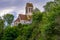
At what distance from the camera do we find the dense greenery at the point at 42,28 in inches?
1544

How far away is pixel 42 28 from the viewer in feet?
148

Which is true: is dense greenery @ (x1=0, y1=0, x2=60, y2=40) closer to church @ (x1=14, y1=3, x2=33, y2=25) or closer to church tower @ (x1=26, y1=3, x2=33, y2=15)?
church @ (x1=14, y1=3, x2=33, y2=25)

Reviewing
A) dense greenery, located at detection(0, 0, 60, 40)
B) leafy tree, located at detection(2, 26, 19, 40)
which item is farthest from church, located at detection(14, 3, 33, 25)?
leafy tree, located at detection(2, 26, 19, 40)

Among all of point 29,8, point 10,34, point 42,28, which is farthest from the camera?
point 29,8

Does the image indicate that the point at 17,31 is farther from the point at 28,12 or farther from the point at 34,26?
the point at 28,12

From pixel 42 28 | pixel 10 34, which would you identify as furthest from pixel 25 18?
pixel 42 28

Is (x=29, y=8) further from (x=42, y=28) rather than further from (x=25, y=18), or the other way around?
(x=42, y=28)

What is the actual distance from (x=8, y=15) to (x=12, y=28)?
48.3 metres

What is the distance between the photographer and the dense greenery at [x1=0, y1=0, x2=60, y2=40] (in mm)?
39219

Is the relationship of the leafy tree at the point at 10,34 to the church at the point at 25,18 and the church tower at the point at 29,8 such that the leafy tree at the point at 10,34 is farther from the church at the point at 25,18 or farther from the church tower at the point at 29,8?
the church tower at the point at 29,8

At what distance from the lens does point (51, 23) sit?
3984cm

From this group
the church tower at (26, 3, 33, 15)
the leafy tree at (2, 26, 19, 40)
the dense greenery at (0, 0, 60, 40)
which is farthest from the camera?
the church tower at (26, 3, 33, 15)

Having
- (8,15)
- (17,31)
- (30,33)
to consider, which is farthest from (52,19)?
(8,15)

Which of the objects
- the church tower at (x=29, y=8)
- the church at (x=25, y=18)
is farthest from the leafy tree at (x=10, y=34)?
the church tower at (x=29, y=8)
